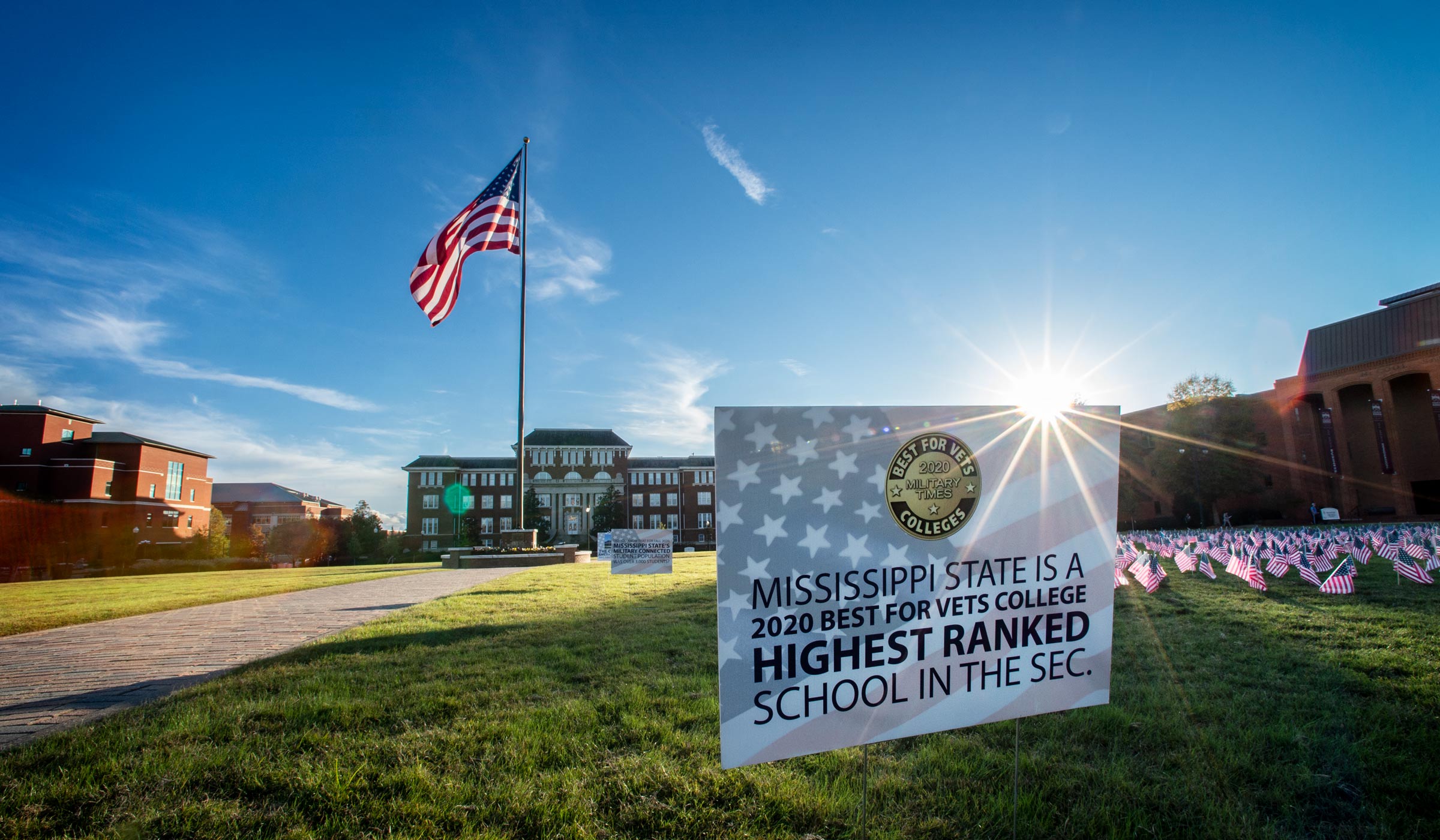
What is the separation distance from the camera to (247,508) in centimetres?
8781

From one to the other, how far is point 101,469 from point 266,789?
71873mm

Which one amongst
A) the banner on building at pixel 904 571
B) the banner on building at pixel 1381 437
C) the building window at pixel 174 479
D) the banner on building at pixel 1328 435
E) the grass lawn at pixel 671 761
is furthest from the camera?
the building window at pixel 174 479

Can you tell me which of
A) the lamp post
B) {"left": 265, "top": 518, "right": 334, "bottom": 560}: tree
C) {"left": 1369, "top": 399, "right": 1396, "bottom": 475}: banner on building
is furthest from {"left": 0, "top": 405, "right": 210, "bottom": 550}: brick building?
{"left": 1369, "top": 399, "right": 1396, "bottom": 475}: banner on building

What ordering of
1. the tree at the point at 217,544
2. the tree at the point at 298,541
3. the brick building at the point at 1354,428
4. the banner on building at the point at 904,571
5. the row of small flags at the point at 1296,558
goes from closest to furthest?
the banner on building at the point at 904,571
the row of small flags at the point at 1296,558
the brick building at the point at 1354,428
the tree at the point at 217,544
the tree at the point at 298,541

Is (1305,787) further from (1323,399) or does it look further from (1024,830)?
(1323,399)

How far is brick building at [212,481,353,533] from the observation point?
86.2m

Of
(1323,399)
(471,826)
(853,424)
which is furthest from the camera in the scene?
(1323,399)

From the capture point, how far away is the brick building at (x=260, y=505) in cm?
8619

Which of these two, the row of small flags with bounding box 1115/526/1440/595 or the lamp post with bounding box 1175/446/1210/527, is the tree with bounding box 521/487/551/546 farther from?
the row of small flags with bounding box 1115/526/1440/595

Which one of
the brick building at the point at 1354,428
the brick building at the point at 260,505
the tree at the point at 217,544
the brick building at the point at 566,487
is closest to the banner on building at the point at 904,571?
the brick building at the point at 1354,428

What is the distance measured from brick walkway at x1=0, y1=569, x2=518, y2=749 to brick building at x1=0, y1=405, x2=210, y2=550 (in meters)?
56.9

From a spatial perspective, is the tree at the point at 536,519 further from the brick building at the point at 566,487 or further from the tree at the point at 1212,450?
the tree at the point at 1212,450

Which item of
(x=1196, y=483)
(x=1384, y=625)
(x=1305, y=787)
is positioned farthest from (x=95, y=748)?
(x=1196, y=483)

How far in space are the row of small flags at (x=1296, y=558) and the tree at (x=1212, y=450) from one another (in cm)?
3056
